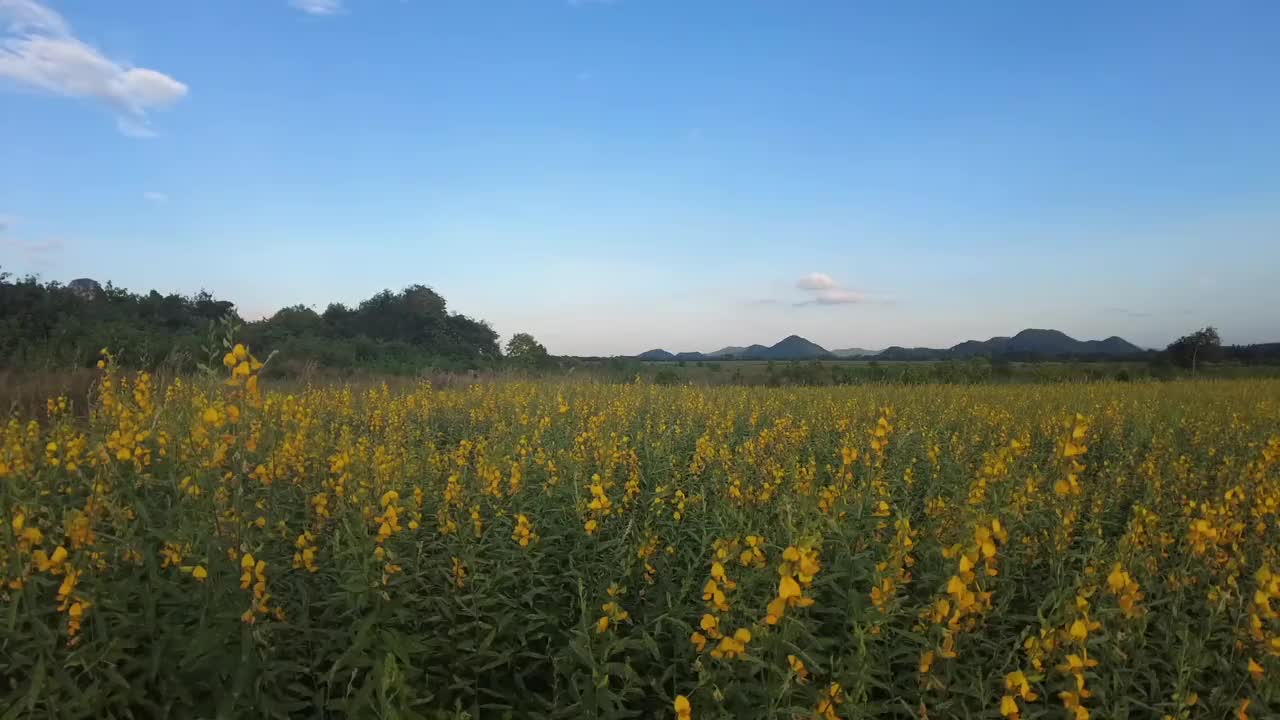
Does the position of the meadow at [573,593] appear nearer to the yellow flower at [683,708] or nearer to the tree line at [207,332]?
the yellow flower at [683,708]

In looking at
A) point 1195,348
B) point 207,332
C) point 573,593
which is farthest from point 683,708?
point 1195,348

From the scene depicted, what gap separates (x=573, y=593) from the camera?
10.8 ft

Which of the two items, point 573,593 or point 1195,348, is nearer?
point 573,593

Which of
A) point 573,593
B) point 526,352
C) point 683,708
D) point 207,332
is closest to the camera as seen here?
point 683,708

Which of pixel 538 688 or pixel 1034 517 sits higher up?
pixel 1034 517

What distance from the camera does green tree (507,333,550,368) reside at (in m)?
20.3

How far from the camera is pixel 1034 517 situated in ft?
13.2

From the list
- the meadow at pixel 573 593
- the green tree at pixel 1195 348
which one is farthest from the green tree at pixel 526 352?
the green tree at pixel 1195 348

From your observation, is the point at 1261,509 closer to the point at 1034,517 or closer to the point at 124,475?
the point at 1034,517

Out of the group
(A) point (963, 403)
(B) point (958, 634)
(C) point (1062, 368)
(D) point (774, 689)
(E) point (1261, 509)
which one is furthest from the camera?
(C) point (1062, 368)

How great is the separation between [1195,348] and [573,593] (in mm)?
35077

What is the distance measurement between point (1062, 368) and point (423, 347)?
2483 centimetres

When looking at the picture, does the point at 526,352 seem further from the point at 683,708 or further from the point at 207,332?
the point at 683,708

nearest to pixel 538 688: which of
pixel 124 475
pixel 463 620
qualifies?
pixel 463 620
